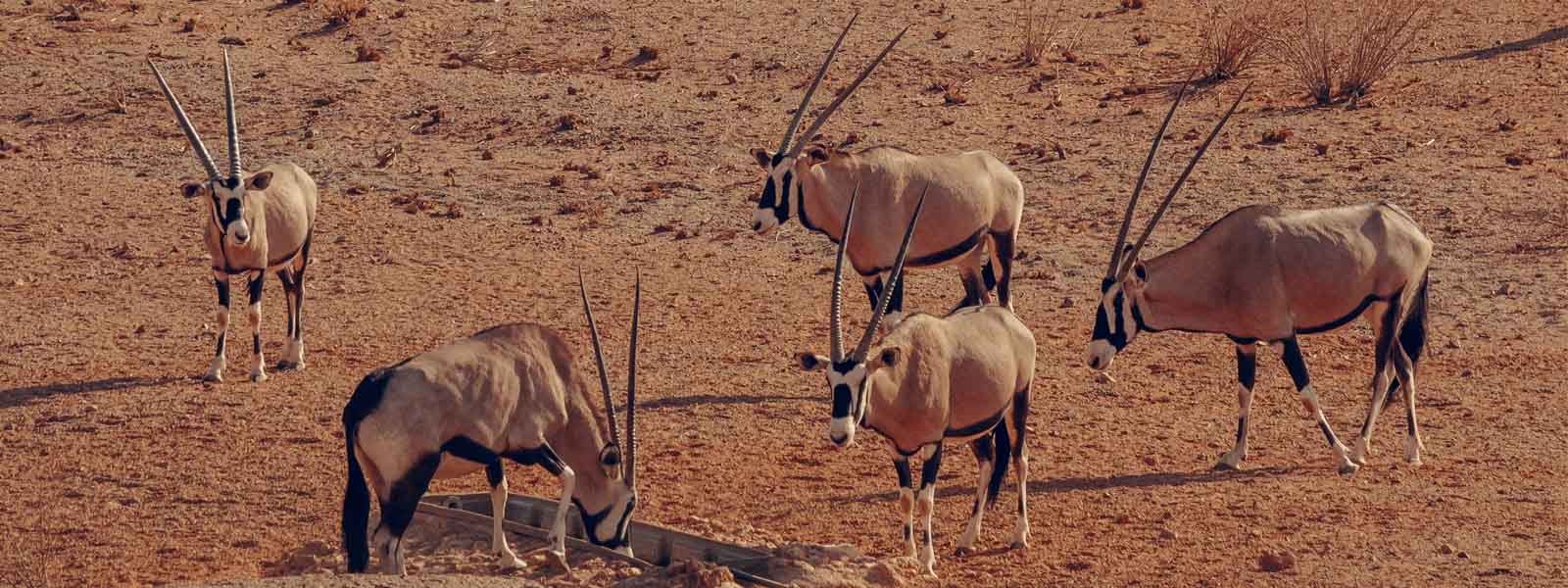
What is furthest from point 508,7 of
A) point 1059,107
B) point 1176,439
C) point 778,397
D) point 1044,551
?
point 1044,551

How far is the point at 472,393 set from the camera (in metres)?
10.3

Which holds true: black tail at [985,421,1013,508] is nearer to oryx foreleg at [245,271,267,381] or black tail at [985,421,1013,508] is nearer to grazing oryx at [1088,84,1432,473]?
grazing oryx at [1088,84,1432,473]

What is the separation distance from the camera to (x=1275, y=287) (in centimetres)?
1309

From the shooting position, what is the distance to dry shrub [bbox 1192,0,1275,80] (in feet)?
76.7

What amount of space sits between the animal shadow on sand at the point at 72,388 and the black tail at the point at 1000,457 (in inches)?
269

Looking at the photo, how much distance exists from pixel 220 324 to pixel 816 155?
4.77m

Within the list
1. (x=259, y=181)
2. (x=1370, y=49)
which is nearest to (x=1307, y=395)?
(x=259, y=181)

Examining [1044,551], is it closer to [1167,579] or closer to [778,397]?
[1167,579]

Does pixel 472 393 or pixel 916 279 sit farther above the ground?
pixel 472 393

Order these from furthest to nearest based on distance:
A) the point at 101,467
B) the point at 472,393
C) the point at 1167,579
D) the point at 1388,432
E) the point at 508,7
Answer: the point at 508,7
the point at 1388,432
the point at 101,467
the point at 1167,579
the point at 472,393

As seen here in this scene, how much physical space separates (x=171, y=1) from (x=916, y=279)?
43.2ft

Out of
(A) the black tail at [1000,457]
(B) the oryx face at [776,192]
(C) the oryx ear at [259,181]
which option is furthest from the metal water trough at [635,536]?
(C) the oryx ear at [259,181]

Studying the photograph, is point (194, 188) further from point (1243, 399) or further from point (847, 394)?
point (1243, 399)

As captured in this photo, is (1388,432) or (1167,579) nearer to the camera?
(1167,579)
